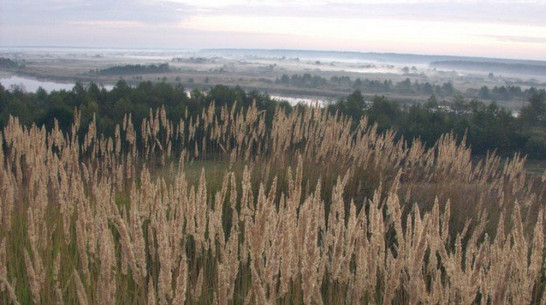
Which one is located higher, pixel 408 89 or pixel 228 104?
pixel 228 104

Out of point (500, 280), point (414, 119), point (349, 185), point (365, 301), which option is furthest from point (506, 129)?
point (500, 280)

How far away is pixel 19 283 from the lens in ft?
12.1

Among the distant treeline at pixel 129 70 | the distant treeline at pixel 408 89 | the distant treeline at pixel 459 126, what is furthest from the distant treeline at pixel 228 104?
the distant treeline at pixel 129 70

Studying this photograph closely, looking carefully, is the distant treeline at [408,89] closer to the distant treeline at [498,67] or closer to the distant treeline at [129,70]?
the distant treeline at [129,70]

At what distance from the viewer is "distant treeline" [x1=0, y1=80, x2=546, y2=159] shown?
1342 centimetres

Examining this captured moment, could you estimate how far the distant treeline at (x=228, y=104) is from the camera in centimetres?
1342

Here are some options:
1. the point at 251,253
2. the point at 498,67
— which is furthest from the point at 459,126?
the point at 498,67

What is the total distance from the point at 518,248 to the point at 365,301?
4.32 feet

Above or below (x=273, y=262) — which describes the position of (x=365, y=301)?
below

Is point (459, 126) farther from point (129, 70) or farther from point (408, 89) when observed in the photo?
point (129, 70)

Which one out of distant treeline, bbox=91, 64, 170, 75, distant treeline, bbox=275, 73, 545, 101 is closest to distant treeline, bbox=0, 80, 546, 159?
distant treeline, bbox=275, 73, 545, 101

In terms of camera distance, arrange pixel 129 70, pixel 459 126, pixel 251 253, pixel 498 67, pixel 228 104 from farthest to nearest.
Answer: pixel 498 67 < pixel 129 70 < pixel 459 126 < pixel 228 104 < pixel 251 253

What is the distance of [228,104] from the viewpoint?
15633 millimetres

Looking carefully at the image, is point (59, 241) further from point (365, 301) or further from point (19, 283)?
point (365, 301)
